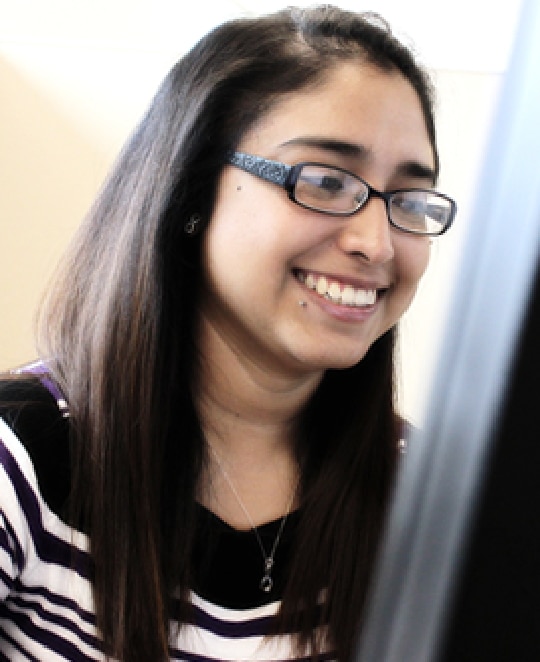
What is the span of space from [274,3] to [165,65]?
362 millimetres

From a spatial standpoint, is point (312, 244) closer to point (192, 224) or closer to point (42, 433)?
point (192, 224)

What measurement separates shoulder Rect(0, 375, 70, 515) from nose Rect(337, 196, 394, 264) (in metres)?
0.34

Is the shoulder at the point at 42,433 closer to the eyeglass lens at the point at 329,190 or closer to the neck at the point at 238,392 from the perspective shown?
the neck at the point at 238,392

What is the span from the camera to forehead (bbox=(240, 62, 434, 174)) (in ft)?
2.50

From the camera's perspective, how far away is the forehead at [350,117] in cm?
76

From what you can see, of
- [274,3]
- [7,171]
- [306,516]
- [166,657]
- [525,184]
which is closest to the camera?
[525,184]

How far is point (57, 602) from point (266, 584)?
213 mm

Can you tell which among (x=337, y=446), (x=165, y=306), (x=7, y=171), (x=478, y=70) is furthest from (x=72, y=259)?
(x=478, y=70)

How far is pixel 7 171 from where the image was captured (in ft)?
6.22

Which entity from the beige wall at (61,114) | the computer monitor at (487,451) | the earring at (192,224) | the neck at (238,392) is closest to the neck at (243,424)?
the neck at (238,392)

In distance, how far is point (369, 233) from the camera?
0.76 metres

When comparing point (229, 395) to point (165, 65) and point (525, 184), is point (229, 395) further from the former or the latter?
point (165, 65)

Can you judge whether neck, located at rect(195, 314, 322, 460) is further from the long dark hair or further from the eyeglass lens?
the eyeglass lens

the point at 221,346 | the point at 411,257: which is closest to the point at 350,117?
the point at 411,257
